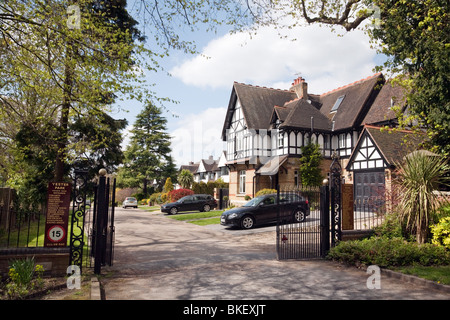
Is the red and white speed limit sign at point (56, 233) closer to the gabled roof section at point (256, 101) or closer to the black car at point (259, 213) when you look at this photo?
the black car at point (259, 213)

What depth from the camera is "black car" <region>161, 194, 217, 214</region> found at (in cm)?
2666

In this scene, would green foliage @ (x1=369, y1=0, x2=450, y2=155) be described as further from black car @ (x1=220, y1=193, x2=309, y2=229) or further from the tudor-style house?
the tudor-style house

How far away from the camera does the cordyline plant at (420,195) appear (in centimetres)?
954

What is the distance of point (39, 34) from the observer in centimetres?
760

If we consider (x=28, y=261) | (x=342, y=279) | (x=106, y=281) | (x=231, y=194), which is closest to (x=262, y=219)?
(x=342, y=279)

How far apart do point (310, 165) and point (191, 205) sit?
10440mm

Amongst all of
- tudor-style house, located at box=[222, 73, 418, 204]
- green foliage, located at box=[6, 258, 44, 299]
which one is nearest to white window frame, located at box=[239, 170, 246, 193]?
tudor-style house, located at box=[222, 73, 418, 204]

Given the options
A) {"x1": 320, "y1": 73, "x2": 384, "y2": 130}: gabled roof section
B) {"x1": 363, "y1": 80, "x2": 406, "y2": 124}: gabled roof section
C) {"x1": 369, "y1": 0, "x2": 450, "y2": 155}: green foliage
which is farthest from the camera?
{"x1": 320, "y1": 73, "x2": 384, "y2": 130}: gabled roof section

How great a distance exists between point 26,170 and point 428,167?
16.8 metres

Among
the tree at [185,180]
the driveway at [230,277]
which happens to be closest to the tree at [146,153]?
the tree at [185,180]

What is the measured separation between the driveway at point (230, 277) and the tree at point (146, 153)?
121 ft

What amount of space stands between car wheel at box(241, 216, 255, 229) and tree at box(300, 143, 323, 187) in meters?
11.7

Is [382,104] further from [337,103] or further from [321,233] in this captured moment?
[321,233]

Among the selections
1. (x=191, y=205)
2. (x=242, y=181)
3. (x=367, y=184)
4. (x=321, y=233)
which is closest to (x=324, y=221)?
(x=321, y=233)
